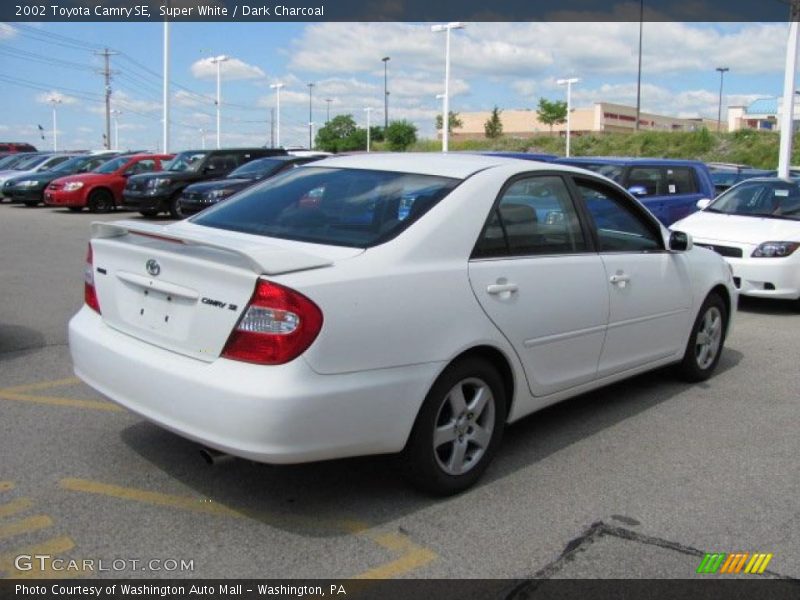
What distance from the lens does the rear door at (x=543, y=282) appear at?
418 cm

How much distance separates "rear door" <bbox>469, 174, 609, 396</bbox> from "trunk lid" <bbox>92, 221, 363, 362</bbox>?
0.82 m

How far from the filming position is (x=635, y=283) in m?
5.17

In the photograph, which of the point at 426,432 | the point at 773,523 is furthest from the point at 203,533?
the point at 773,523

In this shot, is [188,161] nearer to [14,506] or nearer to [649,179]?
[649,179]

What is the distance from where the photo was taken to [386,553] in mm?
3428

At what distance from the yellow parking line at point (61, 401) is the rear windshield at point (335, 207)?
1440mm

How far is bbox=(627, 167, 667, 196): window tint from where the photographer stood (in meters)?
12.4

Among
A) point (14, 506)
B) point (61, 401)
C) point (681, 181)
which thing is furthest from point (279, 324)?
point (681, 181)

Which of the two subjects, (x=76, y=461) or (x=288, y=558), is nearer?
(x=288, y=558)

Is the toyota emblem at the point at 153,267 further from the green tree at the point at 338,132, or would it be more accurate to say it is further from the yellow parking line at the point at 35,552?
the green tree at the point at 338,132

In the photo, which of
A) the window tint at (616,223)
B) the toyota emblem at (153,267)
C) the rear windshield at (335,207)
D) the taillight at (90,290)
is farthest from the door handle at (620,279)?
the taillight at (90,290)

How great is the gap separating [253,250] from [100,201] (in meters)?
19.8
